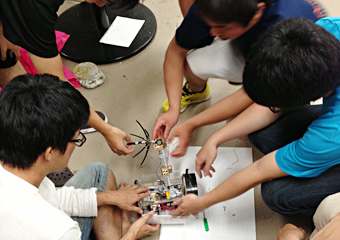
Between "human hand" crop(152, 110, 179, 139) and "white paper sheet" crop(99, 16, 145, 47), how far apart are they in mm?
876

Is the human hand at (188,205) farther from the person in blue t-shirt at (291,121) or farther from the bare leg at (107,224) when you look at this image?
the bare leg at (107,224)

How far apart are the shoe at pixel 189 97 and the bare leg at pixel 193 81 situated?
31 mm

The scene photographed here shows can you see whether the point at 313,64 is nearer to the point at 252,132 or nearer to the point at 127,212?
the point at 252,132

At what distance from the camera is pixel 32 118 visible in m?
0.80

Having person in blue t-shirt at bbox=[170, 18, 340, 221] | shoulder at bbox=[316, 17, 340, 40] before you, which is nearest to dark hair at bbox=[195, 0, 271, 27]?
person in blue t-shirt at bbox=[170, 18, 340, 221]

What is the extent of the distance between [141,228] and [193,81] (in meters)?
0.82

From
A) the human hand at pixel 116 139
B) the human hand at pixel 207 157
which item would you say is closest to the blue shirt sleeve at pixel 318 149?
the human hand at pixel 207 157

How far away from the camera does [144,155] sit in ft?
5.33

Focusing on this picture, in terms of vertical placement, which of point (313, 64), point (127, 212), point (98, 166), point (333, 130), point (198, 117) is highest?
point (313, 64)

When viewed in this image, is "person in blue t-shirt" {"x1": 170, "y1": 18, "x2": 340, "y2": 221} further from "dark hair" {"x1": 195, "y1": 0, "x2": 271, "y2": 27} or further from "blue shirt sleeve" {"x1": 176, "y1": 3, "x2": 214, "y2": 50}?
"blue shirt sleeve" {"x1": 176, "y1": 3, "x2": 214, "y2": 50}

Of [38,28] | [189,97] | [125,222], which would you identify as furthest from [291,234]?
[38,28]

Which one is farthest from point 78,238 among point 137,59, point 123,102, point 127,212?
point 137,59

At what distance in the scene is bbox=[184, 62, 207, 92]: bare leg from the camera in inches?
64.0

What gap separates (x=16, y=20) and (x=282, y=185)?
1.20 metres
